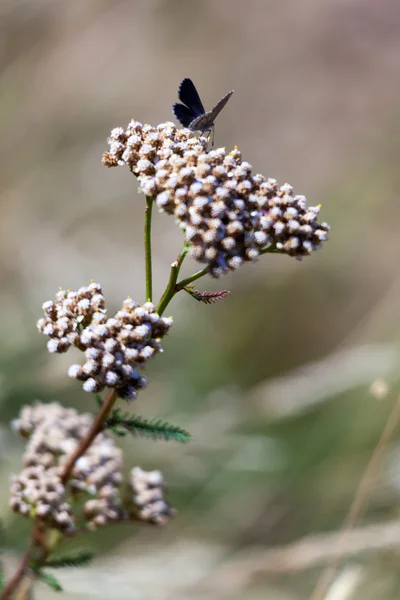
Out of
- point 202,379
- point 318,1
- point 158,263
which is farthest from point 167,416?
point 318,1

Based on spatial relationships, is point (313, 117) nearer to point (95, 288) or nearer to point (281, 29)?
point (281, 29)

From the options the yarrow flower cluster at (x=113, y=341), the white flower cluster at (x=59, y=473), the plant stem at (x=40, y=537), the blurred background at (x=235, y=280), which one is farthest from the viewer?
the blurred background at (x=235, y=280)

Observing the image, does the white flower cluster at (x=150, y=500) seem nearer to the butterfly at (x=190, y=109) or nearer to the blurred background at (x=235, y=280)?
the blurred background at (x=235, y=280)

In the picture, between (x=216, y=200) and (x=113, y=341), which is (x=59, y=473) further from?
(x=216, y=200)

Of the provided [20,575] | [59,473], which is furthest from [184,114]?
[20,575]

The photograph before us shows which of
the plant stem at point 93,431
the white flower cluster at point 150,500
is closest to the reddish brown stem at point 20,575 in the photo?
the plant stem at point 93,431

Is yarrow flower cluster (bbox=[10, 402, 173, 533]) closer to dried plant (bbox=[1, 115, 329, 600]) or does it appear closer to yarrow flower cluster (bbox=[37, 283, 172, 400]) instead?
dried plant (bbox=[1, 115, 329, 600])

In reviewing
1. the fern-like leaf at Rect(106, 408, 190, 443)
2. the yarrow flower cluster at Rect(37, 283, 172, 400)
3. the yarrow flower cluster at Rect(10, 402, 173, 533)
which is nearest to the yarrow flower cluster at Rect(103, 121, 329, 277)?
the yarrow flower cluster at Rect(37, 283, 172, 400)
